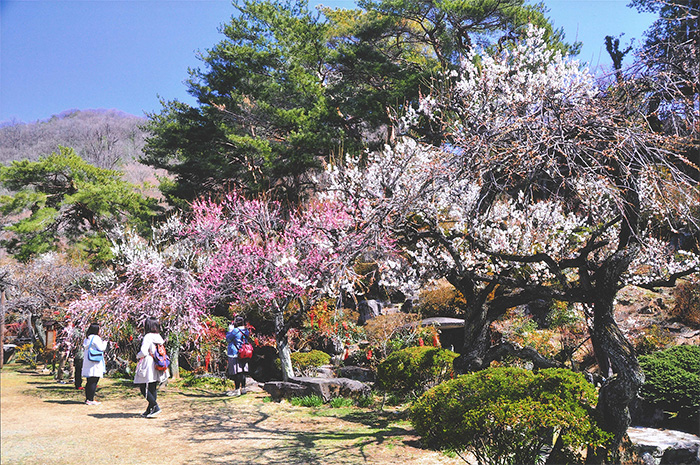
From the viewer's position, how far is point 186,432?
6.37 meters

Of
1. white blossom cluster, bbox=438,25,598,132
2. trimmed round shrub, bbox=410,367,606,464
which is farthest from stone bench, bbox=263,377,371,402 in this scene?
Result: white blossom cluster, bbox=438,25,598,132

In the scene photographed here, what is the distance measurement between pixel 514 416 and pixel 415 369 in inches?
147

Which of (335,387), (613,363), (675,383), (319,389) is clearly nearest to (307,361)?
(335,387)

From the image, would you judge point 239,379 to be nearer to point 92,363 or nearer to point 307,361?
point 307,361

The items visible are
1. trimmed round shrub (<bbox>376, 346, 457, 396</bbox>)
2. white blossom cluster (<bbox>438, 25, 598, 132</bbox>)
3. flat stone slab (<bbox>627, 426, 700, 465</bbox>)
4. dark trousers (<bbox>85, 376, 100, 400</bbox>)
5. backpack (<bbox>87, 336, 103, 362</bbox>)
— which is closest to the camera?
white blossom cluster (<bbox>438, 25, 598, 132</bbox>)

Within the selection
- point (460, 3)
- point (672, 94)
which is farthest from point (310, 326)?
point (460, 3)

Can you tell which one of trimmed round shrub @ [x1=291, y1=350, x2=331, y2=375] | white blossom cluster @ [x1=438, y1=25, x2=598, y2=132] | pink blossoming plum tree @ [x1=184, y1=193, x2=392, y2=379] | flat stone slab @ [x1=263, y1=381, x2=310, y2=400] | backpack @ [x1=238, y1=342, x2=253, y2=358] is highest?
white blossom cluster @ [x1=438, y1=25, x2=598, y2=132]

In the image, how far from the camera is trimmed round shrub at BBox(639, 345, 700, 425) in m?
6.87

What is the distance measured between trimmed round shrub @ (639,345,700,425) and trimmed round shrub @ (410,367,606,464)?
339 centimetres

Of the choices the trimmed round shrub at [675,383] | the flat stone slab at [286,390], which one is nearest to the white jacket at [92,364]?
the flat stone slab at [286,390]

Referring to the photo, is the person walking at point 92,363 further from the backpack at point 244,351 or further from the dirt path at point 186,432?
the backpack at point 244,351

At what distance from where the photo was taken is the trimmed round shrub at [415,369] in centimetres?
782

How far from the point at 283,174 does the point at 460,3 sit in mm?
9117

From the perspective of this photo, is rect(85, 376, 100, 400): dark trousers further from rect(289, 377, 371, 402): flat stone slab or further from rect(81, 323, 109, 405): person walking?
rect(289, 377, 371, 402): flat stone slab
